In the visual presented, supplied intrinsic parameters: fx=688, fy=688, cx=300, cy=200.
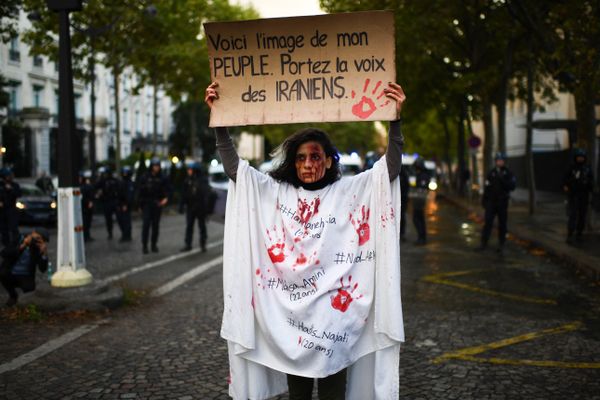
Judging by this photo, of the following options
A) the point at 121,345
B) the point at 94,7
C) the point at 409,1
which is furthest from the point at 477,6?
the point at 121,345

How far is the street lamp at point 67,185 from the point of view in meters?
7.58

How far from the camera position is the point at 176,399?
456cm

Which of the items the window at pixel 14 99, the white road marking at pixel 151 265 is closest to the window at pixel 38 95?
the window at pixel 14 99

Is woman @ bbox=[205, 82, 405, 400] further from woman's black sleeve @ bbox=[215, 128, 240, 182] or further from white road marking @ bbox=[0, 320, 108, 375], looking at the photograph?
white road marking @ bbox=[0, 320, 108, 375]

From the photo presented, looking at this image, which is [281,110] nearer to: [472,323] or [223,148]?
[223,148]

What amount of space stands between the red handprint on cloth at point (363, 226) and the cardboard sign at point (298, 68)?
0.46m

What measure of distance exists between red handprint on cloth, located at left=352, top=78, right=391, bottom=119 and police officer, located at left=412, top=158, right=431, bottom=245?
10878 millimetres

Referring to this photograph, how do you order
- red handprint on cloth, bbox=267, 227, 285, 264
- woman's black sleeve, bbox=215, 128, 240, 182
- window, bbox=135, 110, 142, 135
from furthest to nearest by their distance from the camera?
window, bbox=135, 110, 142, 135 → woman's black sleeve, bbox=215, 128, 240, 182 → red handprint on cloth, bbox=267, 227, 285, 264

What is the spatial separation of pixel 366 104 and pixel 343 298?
943mm

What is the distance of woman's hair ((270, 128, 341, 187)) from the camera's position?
136 inches

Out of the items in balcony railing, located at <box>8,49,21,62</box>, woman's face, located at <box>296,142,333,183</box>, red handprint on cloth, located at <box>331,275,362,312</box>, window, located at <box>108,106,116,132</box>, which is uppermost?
balcony railing, located at <box>8,49,21,62</box>

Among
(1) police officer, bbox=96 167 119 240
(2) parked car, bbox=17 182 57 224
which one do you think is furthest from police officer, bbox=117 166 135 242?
(2) parked car, bbox=17 182 57 224

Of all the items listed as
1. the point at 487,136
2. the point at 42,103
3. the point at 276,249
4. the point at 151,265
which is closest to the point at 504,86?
the point at 487,136

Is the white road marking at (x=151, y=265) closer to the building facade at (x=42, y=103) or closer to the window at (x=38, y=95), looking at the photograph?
the building facade at (x=42, y=103)
